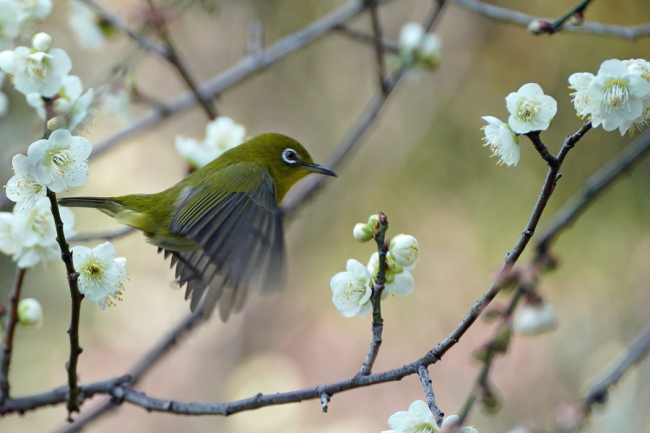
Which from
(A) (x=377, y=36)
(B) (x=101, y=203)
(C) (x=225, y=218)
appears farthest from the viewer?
(A) (x=377, y=36)

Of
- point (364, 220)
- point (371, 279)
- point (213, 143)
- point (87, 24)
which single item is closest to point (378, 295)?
point (371, 279)

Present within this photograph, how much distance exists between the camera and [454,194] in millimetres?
5773

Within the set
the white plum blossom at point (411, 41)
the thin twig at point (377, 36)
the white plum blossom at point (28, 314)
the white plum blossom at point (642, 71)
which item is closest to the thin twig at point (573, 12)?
the white plum blossom at point (642, 71)

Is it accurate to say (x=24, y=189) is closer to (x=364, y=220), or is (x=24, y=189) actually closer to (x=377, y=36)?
(x=377, y=36)

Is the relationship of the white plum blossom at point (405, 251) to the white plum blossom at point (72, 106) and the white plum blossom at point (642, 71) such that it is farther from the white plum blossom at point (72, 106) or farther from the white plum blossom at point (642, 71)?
the white plum blossom at point (72, 106)

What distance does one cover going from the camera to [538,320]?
99.5 inches

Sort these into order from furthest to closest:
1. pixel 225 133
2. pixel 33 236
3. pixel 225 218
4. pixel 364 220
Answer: pixel 364 220
pixel 225 133
pixel 225 218
pixel 33 236

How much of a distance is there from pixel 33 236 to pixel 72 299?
55 centimetres

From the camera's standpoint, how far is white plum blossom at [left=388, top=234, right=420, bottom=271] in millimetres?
1562

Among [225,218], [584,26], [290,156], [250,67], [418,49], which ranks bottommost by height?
[225,218]

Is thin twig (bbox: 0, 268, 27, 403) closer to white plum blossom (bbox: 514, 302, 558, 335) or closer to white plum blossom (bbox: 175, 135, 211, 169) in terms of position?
white plum blossom (bbox: 175, 135, 211, 169)

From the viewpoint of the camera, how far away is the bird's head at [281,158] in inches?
116

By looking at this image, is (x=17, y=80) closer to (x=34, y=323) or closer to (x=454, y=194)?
(x=34, y=323)

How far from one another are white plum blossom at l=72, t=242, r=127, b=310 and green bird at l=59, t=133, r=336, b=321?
0.38 metres
